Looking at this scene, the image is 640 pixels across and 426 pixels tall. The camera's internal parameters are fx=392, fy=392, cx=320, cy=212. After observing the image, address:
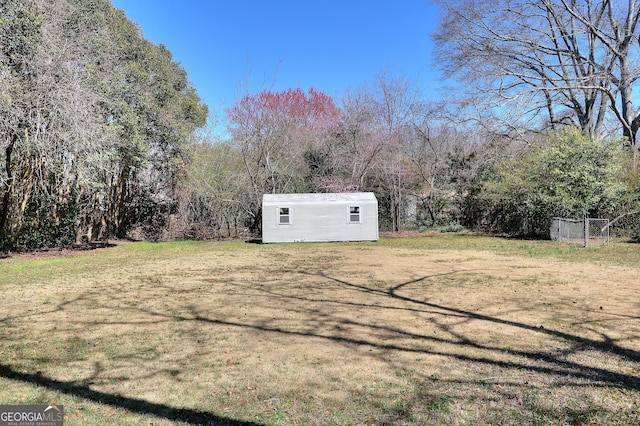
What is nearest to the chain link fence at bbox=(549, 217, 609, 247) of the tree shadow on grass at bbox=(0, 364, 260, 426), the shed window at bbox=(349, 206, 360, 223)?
the shed window at bbox=(349, 206, 360, 223)

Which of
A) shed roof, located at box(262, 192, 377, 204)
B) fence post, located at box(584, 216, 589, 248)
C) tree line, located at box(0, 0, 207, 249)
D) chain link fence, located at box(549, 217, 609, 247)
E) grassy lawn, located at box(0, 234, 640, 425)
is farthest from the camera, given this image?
shed roof, located at box(262, 192, 377, 204)

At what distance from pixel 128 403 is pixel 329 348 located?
1815mm

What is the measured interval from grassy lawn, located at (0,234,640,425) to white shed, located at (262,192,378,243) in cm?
916

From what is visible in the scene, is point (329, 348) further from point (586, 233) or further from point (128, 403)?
point (586, 233)

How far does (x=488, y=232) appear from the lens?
20578mm

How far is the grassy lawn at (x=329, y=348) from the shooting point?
2680 millimetres

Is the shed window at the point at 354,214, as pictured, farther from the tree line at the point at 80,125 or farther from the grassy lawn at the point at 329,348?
the grassy lawn at the point at 329,348

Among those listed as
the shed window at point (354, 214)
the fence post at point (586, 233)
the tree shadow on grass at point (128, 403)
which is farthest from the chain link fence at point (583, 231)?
the tree shadow on grass at point (128, 403)

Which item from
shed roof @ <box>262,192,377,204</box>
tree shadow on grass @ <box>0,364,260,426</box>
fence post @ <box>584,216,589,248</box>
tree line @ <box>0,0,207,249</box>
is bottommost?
tree shadow on grass @ <box>0,364,260,426</box>

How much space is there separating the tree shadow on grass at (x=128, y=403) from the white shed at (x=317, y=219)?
13.8 metres

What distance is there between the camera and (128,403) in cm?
276

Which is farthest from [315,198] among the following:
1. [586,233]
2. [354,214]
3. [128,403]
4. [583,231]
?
[128,403]

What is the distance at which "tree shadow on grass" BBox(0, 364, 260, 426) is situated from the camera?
8.29 feet

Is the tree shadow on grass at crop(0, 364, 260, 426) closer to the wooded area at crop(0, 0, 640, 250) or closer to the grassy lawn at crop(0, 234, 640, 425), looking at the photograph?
the grassy lawn at crop(0, 234, 640, 425)
